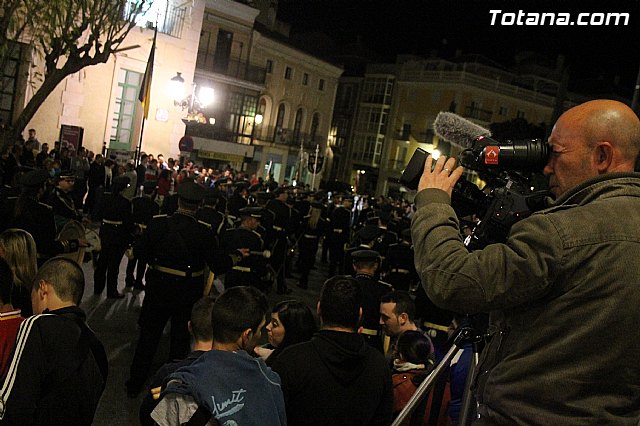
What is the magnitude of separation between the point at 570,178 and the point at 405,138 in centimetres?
5355

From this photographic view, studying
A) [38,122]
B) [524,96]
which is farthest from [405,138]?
[38,122]

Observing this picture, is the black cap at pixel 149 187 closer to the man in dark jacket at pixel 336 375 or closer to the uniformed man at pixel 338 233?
the uniformed man at pixel 338 233

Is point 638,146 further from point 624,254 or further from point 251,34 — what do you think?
point 251,34

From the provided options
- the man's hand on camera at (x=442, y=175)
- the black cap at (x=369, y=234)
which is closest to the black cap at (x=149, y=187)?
the black cap at (x=369, y=234)

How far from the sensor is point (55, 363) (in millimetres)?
3096

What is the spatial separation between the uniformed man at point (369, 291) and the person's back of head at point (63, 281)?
13.6ft

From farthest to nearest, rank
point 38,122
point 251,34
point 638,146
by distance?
point 251,34 < point 38,122 < point 638,146

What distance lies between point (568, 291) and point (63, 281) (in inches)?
107

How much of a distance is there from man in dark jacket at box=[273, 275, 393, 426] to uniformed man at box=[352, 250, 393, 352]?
11.1 ft

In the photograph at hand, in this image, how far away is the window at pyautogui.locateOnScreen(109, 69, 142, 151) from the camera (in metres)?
25.5

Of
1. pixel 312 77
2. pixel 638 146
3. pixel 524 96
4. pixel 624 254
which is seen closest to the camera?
pixel 624 254

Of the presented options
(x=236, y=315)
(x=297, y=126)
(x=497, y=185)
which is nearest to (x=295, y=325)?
(x=236, y=315)

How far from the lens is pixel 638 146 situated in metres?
1.95

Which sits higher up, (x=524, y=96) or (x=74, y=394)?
(x=524, y=96)
